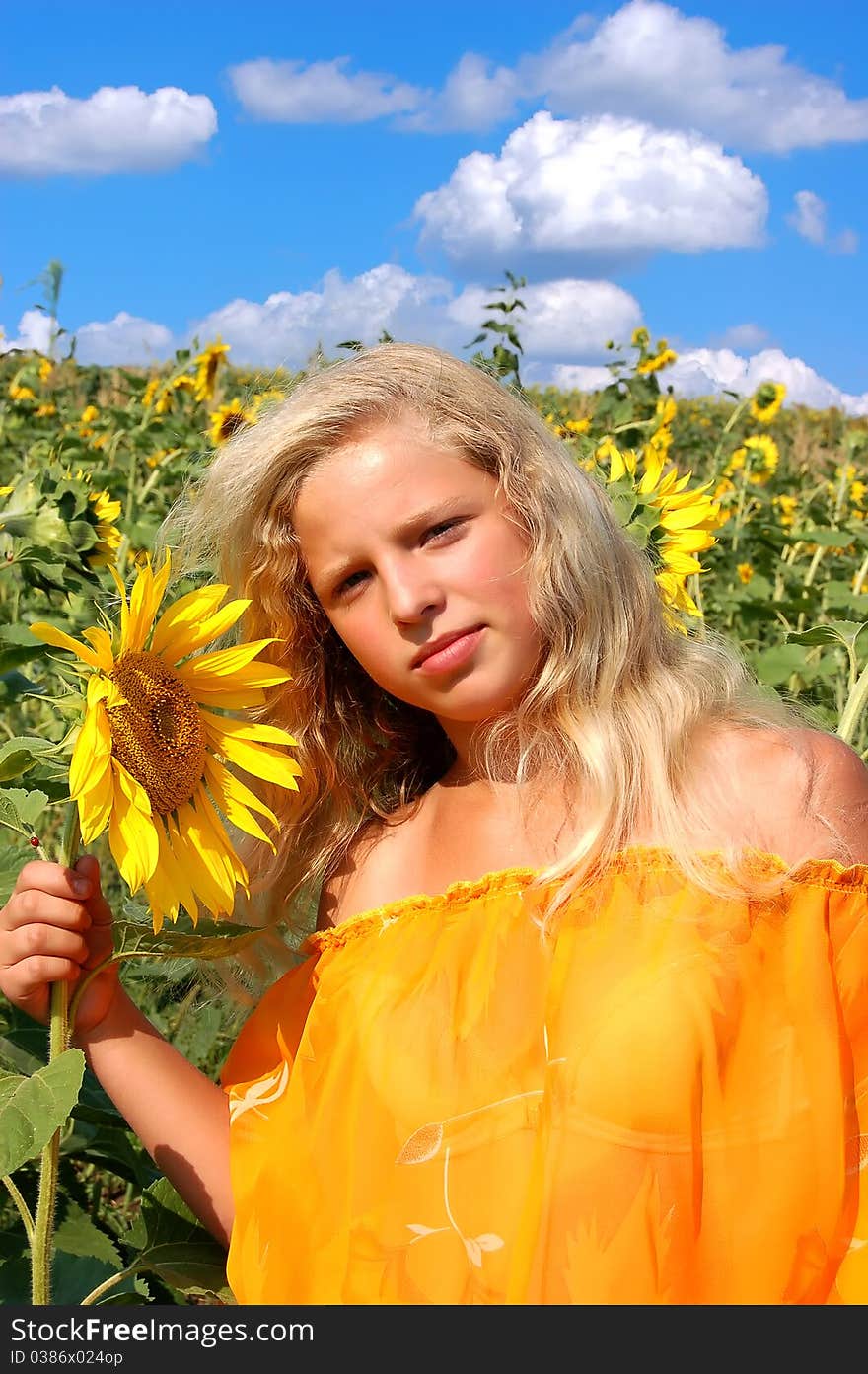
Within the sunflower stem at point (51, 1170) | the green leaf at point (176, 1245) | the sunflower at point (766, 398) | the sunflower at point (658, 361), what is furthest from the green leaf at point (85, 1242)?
the sunflower at point (766, 398)

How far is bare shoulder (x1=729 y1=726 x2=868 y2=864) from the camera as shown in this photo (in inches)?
44.0

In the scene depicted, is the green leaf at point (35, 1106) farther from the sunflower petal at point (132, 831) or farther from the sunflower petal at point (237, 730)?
the sunflower petal at point (237, 730)

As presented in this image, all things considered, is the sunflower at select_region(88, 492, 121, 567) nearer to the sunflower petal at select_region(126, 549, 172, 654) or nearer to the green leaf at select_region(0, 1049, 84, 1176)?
the sunflower petal at select_region(126, 549, 172, 654)

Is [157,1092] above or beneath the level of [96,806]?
beneath

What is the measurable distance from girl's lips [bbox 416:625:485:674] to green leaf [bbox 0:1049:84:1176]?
451 millimetres

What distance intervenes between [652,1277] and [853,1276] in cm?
15

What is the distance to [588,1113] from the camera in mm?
1036

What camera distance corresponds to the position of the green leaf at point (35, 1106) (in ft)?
2.84

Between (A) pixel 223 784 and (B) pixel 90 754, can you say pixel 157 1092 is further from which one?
(B) pixel 90 754

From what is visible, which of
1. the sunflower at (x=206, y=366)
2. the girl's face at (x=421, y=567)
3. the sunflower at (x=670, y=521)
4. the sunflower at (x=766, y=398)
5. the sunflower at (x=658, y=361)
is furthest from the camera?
the sunflower at (x=766, y=398)

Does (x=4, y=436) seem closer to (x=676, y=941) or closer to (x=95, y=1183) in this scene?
(x=95, y=1183)

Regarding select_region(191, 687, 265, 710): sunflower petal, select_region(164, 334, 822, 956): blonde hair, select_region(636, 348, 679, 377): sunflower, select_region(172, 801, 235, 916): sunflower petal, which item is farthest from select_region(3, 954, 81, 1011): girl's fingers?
select_region(636, 348, 679, 377): sunflower

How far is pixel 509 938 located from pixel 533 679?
9.9 inches

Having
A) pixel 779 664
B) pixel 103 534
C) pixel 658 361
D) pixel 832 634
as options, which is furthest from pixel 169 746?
pixel 658 361
